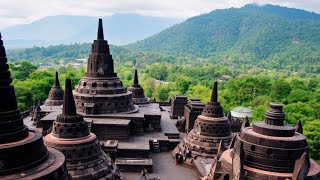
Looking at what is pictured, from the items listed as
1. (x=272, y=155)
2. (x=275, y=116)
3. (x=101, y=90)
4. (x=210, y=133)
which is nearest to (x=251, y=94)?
(x=210, y=133)

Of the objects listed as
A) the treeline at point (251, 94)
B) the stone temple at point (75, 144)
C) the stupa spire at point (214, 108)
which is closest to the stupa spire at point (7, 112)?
the stone temple at point (75, 144)

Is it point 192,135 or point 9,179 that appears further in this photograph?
point 192,135

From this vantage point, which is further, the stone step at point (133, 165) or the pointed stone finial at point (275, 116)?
the stone step at point (133, 165)

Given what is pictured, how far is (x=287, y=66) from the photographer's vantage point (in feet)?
605

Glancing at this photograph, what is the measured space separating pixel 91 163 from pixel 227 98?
5305cm

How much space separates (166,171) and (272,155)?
1317 cm

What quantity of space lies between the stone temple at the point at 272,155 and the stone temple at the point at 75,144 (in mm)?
9922

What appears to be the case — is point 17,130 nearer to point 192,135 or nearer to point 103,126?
point 103,126

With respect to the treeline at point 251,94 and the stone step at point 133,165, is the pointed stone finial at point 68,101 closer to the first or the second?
the stone step at point 133,165

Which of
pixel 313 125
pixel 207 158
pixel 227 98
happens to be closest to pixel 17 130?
pixel 207 158

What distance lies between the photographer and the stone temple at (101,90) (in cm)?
3838

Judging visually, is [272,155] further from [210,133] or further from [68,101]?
[68,101]

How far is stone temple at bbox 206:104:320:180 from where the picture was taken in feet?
65.0

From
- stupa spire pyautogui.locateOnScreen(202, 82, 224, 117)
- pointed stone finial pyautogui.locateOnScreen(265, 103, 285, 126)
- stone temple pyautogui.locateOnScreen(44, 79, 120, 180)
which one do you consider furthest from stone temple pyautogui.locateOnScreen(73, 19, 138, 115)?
pointed stone finial pyautogui.locateOnScreen(265, 103, 285, 126)
